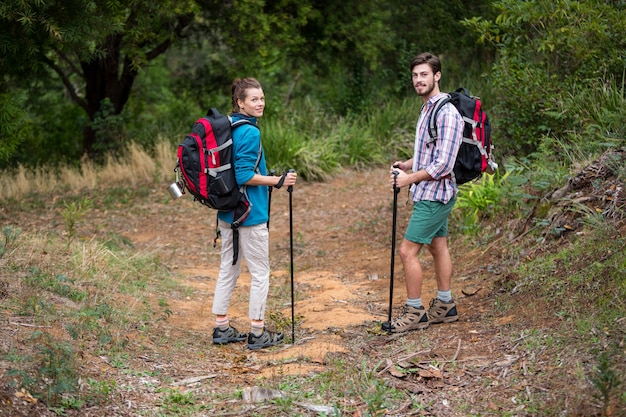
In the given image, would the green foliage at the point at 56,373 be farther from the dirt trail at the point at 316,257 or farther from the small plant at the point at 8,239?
the small plant at the point at 8,239

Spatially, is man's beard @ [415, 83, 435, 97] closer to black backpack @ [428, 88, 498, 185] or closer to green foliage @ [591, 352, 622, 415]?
black backpack @ [428, 88, 498, 185]

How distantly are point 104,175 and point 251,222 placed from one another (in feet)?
28.9

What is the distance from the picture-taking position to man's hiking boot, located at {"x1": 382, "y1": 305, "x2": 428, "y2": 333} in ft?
19.5

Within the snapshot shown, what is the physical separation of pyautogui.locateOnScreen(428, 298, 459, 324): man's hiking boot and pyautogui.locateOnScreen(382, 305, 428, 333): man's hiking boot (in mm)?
102

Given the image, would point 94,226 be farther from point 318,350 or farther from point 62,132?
point 62,132

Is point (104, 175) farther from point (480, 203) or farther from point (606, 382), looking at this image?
point (606, 382)

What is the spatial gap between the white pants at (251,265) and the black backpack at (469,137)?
58.4 inches

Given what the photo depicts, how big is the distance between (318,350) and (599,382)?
2.26 meters

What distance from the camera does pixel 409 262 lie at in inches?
231

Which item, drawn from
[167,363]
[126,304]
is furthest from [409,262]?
[126,304]

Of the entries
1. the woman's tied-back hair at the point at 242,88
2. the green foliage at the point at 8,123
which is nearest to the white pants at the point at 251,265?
the woman's tied-back hair at the point at 242,88

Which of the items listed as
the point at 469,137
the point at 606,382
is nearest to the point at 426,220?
the point at 469,137

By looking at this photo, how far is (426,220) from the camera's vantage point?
5.73m

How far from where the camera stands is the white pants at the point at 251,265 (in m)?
5.79
